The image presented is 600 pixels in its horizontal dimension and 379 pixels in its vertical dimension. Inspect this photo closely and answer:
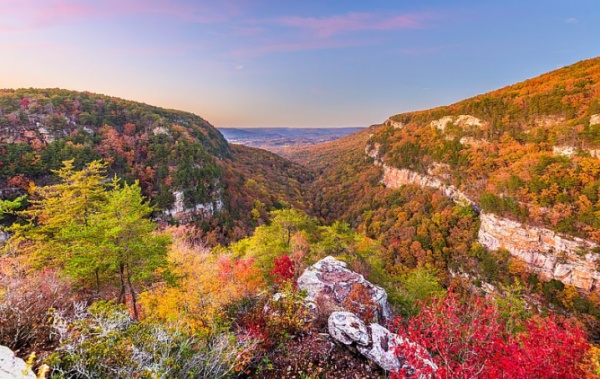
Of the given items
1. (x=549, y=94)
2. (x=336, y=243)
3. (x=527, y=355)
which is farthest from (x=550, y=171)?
(x=527, y=355)

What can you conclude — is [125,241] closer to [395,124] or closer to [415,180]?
[415,180]

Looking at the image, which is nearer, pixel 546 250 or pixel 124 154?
pixel 546 250

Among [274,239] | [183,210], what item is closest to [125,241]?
[274,239]

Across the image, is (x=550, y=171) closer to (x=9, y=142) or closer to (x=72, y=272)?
(x=72, y=272)

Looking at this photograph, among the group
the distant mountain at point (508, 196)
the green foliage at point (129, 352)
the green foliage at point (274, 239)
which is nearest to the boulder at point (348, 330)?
the green foliage at point (129, 352)

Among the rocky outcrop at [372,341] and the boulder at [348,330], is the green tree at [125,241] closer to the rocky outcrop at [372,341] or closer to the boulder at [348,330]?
the boulder at [348,330]

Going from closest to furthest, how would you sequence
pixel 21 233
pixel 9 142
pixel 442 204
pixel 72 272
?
pixel 72 272
pixel 21 233
pixel 9 142
pixel 442 204

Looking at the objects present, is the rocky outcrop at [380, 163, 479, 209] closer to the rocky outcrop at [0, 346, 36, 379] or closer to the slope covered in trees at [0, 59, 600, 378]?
the slope covered in trees at [0, 59, 600, 378]
